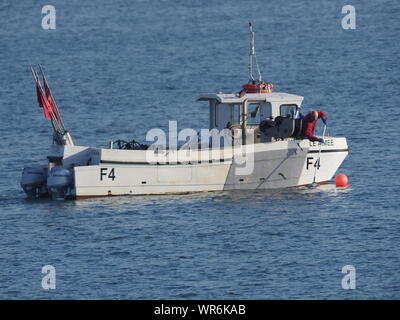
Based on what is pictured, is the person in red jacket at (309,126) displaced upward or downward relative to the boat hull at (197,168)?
upward

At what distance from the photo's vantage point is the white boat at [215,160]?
55.8 m

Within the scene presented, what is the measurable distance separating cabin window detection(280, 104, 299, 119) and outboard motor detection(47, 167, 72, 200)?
9.33 m

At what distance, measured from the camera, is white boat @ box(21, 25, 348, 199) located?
55844mm

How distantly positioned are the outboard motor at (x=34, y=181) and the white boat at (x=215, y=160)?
0.04 metres

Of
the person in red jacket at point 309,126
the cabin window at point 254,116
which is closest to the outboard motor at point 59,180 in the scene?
the cabin window at point 254,116

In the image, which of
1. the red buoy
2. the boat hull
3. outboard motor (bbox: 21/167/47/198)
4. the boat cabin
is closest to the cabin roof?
the boat cabin

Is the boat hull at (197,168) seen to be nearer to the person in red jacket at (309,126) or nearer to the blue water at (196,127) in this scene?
the person in red jacket at (309,126)

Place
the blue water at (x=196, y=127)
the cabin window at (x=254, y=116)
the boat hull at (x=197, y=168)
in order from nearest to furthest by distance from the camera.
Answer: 1. the blue water at (x=196, y=127)
2. the boat hull at (x=197, y=168)
3. the cabin window at (x=254, y=116)

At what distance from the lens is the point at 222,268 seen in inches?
1882

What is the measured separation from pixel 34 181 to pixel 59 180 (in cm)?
195

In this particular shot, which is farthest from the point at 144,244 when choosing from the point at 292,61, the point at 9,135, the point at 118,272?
the point at 292,61

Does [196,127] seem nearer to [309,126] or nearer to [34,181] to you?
[309,126]

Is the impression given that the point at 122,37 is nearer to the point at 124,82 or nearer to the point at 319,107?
the point at 124,82

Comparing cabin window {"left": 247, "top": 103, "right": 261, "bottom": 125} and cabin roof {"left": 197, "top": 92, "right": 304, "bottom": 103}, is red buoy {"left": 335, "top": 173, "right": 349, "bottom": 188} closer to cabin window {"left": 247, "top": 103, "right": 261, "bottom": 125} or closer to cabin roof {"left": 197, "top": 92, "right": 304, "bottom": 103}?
cabin roof {"left": 197, "top": 92, "right": 304, "bottom": 103}
